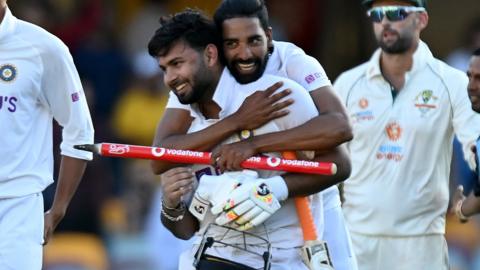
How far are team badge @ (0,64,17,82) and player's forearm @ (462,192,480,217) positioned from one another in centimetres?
224

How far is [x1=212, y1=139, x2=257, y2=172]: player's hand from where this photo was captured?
5.36 m

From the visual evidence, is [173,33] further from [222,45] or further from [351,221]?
[351,221]

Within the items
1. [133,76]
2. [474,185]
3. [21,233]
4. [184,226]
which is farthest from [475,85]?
[133,76]

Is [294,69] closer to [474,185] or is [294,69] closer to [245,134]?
[245,134]

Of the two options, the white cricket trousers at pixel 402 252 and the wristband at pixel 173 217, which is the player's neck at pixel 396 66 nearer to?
the white cricket trousers at pixel 402 252

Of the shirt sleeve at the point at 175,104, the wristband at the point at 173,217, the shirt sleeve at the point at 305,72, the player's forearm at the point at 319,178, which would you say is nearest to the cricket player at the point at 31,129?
the shirt sleeve at the point at 175,104

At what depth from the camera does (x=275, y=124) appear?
5512mm

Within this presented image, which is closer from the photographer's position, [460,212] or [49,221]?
[49,221]

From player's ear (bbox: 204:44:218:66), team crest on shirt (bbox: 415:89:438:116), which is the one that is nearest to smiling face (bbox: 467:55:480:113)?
team crest on shirt (bbox: 415:89:438:116)

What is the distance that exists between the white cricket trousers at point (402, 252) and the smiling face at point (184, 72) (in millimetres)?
2028

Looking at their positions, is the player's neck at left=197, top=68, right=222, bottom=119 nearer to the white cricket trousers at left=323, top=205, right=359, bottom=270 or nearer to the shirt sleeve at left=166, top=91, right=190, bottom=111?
the shirt sleeve at left=166, top=91, right=190, bottom=111

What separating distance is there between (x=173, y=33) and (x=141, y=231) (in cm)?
576

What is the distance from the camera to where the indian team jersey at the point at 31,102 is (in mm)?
5672

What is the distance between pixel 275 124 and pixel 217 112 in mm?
259
